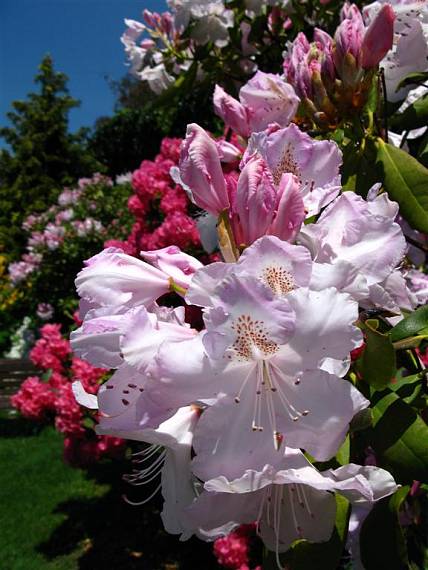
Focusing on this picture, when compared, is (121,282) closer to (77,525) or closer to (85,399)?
(85,399)

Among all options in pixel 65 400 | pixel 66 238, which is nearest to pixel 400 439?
pixel 65 400

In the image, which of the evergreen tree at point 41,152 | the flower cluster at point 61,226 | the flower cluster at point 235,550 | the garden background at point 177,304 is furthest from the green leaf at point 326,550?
the evergreen tree at point 41,152

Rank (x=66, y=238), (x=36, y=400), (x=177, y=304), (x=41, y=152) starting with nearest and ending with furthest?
(x=177, y=304), (x=36, y=400), (x=66, y=238), (x=41, y=152)

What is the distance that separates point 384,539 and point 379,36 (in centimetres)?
75

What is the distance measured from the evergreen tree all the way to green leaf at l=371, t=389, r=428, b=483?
12.4 metres

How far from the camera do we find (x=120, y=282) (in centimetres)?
68

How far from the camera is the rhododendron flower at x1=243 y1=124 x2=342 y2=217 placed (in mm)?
790

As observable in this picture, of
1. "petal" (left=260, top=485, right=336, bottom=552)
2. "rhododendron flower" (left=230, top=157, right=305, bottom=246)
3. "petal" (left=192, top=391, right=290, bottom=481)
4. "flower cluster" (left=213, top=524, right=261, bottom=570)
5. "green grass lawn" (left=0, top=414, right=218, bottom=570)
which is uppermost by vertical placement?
"rhododendron flower" (left=230, top=157, right=305, bottom=246)

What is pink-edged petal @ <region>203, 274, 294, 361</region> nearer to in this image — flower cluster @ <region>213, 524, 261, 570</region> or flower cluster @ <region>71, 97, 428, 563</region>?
flower cluster @ <region>71, 97, 428, 563</region>

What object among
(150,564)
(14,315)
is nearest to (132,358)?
(150,564)

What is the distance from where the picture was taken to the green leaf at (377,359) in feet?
2.18

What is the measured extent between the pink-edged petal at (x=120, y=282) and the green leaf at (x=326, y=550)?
1.17 ft

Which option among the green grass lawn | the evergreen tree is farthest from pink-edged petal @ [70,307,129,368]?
the evergreen tree

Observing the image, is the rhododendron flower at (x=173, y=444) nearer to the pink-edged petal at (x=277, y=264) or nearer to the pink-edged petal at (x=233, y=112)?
the pink-edged petal at (x=277, y=264)
